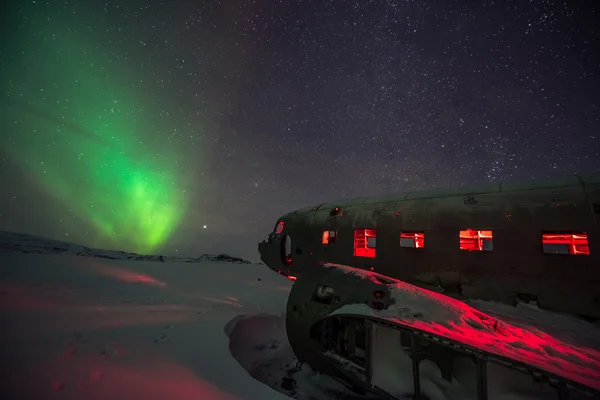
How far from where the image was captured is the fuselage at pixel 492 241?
288 inches

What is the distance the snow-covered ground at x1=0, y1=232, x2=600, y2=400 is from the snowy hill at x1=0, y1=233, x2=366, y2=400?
0.8 inches

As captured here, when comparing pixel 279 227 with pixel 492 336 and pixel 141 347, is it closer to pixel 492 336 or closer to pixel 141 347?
pixel 141 347

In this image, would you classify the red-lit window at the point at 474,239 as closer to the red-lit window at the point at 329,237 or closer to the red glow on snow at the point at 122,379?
the red-lit window at the point at 329,237

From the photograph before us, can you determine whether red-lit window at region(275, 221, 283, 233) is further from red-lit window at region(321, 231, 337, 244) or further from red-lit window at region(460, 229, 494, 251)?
red-lit window at region(460, 229, 494, 251)

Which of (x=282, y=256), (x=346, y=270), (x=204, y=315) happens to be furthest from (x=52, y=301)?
(x=346, y=270)

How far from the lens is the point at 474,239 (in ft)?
30.8

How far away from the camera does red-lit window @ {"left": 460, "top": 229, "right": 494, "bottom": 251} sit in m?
9.05

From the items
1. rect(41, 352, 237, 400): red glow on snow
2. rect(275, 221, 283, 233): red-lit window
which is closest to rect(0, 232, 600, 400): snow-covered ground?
rect(41, 352, 237, 400): red glow on snow

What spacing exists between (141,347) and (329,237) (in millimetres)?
9248

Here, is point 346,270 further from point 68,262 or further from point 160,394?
point 68,262

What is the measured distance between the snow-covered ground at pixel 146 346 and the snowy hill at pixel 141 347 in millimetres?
20

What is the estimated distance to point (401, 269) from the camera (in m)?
10.5

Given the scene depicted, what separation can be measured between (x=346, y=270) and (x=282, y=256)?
9.71 m

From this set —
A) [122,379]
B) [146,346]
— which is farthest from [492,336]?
[146,346]
